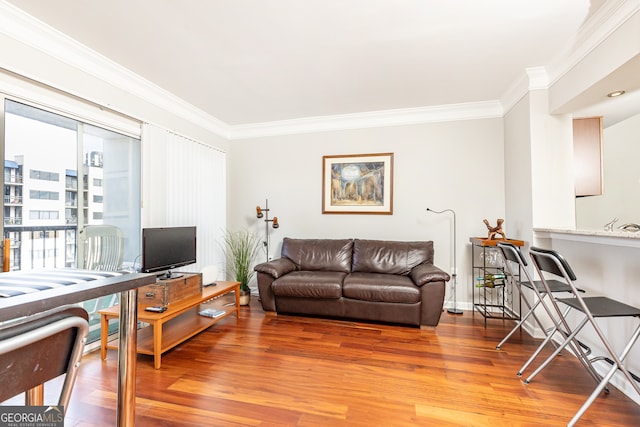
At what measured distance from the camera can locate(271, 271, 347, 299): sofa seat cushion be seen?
318cm

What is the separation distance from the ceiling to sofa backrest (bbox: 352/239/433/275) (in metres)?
1.78

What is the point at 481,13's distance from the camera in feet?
6.74

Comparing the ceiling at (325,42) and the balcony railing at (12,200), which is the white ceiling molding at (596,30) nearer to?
the ceiling at (325,42)

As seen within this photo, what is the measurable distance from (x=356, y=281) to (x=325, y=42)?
229cm

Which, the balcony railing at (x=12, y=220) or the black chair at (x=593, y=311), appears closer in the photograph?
the black chair at (x=593, y=311)

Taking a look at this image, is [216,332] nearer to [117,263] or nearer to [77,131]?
[117,263]

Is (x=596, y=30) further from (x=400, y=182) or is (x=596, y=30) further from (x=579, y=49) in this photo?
(x=400, y=182)

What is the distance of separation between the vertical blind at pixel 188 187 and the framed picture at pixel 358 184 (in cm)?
154

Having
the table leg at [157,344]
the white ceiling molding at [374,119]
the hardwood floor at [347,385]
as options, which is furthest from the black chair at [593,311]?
the table leg at [157,344]

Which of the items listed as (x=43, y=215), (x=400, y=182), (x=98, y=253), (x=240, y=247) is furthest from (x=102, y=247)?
(x=400, y=182)

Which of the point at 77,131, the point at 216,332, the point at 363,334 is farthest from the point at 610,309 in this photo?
the point at 77,131

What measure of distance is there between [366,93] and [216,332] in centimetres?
300

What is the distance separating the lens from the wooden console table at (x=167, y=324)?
2.25 m

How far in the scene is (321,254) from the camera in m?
3.85
